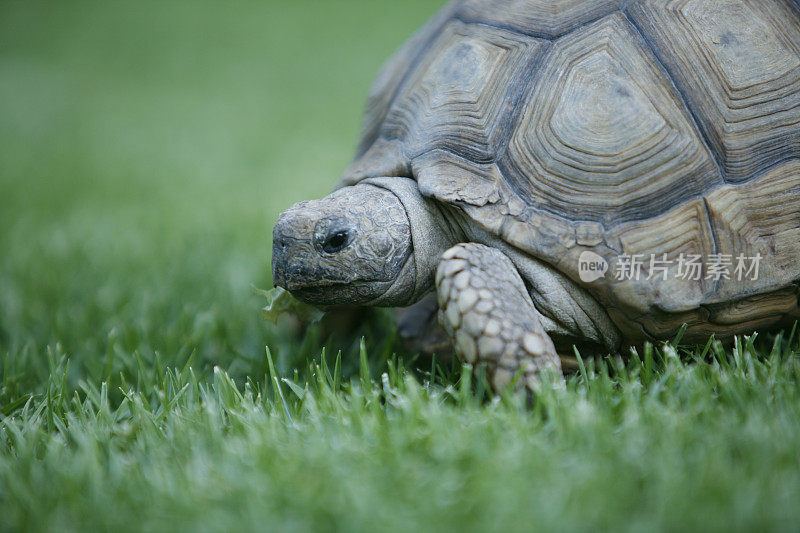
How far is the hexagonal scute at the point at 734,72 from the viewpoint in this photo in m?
2.12

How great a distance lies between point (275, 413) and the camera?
187cm

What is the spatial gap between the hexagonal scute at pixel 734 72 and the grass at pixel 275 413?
2.19ft

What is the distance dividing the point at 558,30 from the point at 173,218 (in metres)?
3.54

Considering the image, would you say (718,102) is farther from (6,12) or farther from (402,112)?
(6,12)

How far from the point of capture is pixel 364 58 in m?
12.9

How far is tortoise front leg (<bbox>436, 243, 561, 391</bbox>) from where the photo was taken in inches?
73.7

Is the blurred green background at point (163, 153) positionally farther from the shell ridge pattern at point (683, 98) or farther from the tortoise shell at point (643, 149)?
the shell ridge pattern at point (683, 98)

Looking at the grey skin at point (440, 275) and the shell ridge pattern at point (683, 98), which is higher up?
the shell ridge pattern at point (683, 98)

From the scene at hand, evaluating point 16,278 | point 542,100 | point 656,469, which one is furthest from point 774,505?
point 16,278

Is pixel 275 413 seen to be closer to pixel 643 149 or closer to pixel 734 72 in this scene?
pixel 643 149

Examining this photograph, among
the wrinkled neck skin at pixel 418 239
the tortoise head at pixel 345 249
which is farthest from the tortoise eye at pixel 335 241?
the wrinkled neck skin at pixel 418 239

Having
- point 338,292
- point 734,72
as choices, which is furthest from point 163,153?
point 734,72

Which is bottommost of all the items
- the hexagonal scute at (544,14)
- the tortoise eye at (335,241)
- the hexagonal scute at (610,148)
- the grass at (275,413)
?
the grass at (275,413)

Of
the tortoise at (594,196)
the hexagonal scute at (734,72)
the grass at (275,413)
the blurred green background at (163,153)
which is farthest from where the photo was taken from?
the blurred green background at (163,153)
